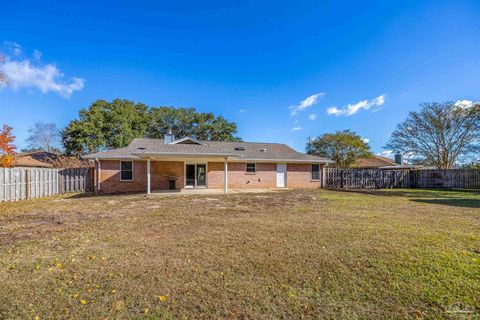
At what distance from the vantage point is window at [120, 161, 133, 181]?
51.7 ft

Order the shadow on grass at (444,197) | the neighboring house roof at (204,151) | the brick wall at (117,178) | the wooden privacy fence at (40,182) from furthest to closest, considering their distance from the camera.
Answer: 1. the brick wall at (117,178)
2. the neighboring house roof at (204,151)
3. the wooden privacy fence at (40,182)
4. the shadow on grass at (444,197)

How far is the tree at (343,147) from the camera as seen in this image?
99.5 ft

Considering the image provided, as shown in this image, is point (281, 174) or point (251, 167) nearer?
point (251, 167)

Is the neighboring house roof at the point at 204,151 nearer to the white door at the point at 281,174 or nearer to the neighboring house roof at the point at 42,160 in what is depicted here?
the white door at the point at 281,174

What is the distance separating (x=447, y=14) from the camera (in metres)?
9.58

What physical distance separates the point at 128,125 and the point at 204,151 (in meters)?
19.9

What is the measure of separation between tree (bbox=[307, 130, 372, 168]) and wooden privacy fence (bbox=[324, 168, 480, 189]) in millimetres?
9836

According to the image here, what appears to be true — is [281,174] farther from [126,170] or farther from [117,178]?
[117,178]

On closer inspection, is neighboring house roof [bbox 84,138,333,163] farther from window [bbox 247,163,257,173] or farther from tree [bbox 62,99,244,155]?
tree [bbox 62,99,244,155]

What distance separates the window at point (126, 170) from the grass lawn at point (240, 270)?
935 centimetres

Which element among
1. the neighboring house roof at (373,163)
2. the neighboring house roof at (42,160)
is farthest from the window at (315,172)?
the neighboring house roof at (42,160)

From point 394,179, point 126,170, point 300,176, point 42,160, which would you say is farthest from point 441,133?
point 42,160

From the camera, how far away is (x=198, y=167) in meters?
17.0

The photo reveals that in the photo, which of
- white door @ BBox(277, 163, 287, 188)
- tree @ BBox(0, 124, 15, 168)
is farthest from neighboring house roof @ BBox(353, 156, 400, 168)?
tree @ BBox(0, 124, 15, 168)
